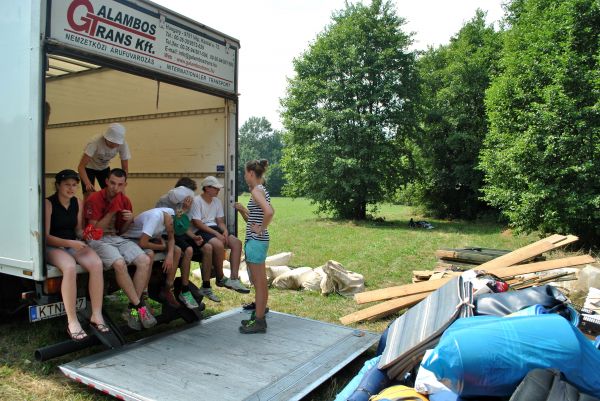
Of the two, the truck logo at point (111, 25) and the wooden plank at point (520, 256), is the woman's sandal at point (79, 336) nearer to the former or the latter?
the truck logo at point (111, 25)

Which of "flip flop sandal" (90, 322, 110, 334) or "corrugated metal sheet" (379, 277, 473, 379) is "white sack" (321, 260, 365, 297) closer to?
"corrugated metal sheet" (379, 277, 473, 379)

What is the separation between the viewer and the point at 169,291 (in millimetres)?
5105

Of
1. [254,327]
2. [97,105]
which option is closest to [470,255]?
[254,327]

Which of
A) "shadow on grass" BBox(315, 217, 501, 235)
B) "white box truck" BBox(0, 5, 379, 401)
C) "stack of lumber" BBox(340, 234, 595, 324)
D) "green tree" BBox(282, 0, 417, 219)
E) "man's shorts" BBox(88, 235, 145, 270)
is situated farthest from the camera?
"green tree" BBox(282, 0, 417, 219)

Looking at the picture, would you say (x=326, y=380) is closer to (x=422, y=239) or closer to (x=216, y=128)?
(x=216, y=128)

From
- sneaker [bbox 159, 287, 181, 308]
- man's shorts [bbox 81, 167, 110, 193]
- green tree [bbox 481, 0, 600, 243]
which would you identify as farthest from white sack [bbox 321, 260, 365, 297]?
green tree [bbox 481, 0, 600, 243]

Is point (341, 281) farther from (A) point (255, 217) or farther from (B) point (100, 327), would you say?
(B) point (100, 327)

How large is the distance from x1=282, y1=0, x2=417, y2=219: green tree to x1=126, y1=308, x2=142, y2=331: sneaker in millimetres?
15942

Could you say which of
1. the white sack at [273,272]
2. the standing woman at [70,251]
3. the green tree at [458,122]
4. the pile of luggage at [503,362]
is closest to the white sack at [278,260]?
the white sack at [273,272]

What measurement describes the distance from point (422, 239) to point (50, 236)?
1302cm

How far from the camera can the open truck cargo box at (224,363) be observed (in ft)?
11.4

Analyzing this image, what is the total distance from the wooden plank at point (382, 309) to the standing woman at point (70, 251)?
2973mm

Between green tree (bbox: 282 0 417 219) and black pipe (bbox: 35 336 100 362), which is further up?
green tree (bbox: 282 0 417 219)

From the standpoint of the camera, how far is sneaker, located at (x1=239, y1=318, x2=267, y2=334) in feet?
15.9
